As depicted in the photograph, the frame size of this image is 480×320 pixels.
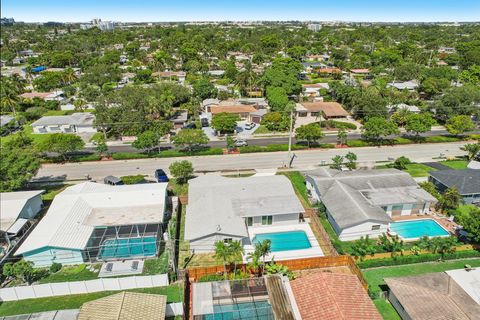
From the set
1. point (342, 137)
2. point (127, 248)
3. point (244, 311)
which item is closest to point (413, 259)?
point (244, 311)

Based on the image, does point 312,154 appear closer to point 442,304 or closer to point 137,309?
point 442,304

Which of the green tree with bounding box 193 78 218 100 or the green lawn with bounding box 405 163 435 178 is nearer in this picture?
the green lawn with bounding box 405 163 435 178

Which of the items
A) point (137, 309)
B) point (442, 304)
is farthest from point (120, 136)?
point (442, 304)

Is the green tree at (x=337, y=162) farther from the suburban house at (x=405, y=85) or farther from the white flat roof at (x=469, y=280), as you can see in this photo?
the suburban house at (x=405, y=85)

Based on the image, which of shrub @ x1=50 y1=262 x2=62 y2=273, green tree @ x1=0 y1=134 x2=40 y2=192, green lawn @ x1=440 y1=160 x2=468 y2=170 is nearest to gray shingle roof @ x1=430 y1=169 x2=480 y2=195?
green lawn @ x1=440 y1=160 x2=468 y2=170

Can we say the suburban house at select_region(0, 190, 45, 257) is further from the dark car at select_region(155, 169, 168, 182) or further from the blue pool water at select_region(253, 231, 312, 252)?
the blue pool water at select_region(253, 231, 312, 252)

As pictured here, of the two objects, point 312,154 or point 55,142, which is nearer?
A: point 55,142
